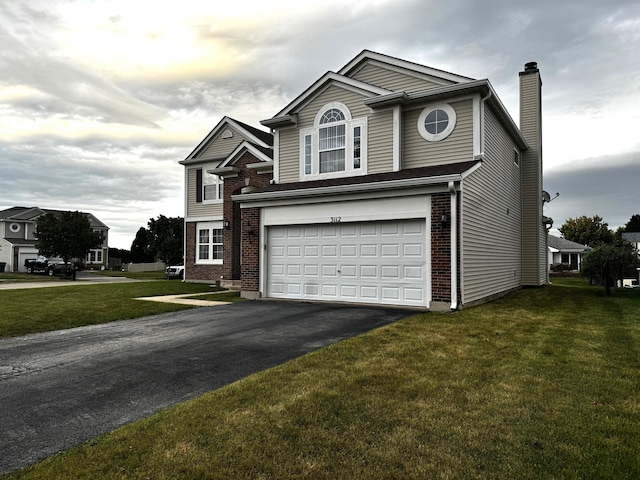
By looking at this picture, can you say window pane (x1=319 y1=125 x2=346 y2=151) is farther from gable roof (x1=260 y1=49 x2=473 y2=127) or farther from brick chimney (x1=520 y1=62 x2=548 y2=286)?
brick chimney (x1=520 y1=62 x2=548 y2=286)

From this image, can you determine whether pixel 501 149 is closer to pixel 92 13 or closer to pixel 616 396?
pixel 616 396

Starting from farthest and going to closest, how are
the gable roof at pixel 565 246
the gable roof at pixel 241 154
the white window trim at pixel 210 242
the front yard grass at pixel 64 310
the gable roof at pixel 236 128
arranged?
the gable roof at pixel 565 246 → the white window trim at pixel 210 242 → the gable roof at pixel 236 128 → the gable roof at pixel 241 154 → the front yard grass at pixel 64 310

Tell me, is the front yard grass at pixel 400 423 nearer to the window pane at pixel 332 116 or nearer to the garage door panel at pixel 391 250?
the garage door panel at pixel 391 250

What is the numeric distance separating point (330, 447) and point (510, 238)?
15.1 m

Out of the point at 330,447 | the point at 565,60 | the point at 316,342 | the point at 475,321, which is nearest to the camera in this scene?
the point at 330,447

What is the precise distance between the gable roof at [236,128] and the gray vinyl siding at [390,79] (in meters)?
6.98

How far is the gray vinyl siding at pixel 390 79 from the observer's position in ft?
44.8

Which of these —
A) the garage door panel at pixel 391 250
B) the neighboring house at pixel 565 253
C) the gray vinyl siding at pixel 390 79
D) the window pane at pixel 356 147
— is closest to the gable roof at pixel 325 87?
the gray vinyl siding at pixel 390 79

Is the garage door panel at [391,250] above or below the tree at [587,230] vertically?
below

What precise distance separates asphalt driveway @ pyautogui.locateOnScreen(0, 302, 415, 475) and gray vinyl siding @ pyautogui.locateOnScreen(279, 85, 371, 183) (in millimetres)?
6292

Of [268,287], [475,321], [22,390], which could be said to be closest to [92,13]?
[268,287]

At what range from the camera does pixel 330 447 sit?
324 cm

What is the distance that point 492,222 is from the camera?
1345 cm

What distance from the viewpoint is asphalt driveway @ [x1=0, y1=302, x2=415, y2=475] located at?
146 inches
